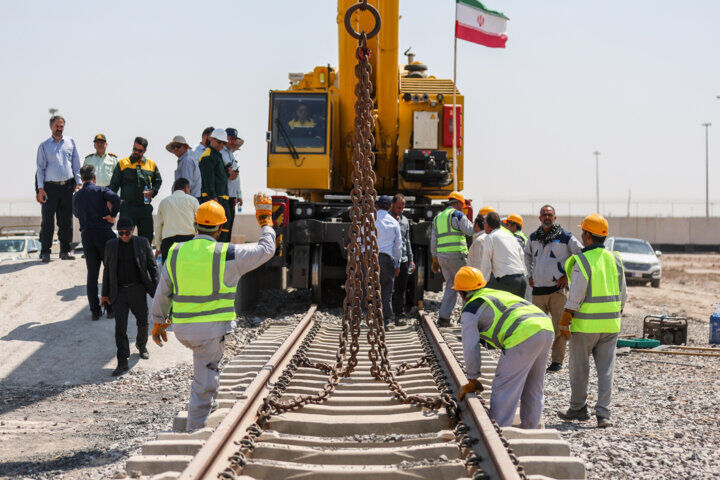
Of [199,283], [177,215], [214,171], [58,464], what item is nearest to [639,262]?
[214,171]

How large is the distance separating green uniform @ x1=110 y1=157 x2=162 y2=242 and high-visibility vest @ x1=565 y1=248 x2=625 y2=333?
624cm

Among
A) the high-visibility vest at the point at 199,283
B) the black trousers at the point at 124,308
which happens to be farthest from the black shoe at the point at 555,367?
the black trousers at the point at 124,308

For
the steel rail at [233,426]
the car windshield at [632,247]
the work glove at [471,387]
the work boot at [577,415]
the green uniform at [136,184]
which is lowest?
the work boot at [577,415]

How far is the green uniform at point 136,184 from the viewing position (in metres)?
10.9

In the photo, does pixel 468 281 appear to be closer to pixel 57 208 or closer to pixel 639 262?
pixel 57 208

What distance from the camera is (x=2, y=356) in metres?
9.34

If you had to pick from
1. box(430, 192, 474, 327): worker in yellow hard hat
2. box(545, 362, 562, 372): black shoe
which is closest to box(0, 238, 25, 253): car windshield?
box(430, 192, 474, 327): worker in yellow hard hat

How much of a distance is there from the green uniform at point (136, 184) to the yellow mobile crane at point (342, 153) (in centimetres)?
185

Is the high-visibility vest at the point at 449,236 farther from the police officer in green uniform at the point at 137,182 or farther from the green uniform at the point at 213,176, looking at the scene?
the police officer in green uniform at the point at 137,182

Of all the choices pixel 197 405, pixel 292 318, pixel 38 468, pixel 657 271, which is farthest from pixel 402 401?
pixel 657 271

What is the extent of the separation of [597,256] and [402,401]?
240 cm

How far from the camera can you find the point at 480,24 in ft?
50.4

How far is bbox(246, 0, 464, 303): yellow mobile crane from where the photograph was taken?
1169cm

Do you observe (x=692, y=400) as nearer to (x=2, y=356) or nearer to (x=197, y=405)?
(x=197, y=405)
